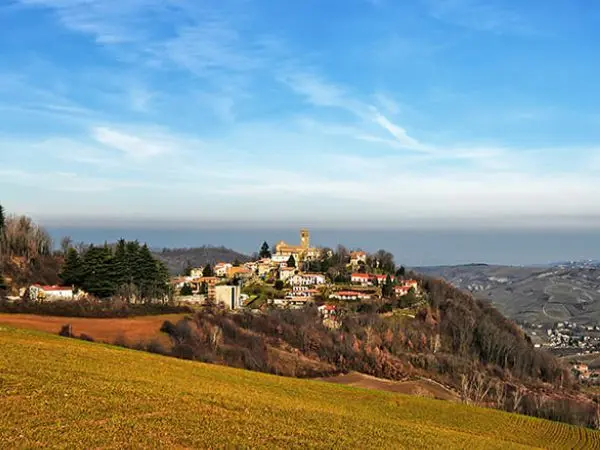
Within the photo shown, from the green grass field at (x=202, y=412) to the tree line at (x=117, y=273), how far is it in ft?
135

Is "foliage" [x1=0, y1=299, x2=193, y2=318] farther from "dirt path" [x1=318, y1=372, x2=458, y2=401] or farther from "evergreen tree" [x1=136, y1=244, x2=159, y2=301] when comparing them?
"dirt path" [x1=318, y1=372, x2=458, y2=401]

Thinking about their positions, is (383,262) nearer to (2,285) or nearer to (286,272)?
(286,272)

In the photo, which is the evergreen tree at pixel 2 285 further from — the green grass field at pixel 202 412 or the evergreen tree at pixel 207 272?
the evergreen tree at pixel 207 272

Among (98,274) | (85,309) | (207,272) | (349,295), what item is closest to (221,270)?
(207,272)

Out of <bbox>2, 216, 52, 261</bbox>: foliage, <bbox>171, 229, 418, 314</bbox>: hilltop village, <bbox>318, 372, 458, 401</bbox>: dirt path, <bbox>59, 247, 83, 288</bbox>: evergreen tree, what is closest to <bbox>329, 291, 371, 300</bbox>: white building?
<bbox>171, 229, 418, 314</bbox>: hilltop village

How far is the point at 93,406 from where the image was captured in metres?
15.7

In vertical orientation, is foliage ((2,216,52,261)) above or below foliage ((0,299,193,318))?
above

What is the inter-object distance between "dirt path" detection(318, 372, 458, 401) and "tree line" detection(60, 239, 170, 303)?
3196 cm

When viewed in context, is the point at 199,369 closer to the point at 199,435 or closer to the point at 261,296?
the point at 199,435

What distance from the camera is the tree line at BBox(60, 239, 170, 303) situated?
71.6m

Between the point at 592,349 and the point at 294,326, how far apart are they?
129448mm

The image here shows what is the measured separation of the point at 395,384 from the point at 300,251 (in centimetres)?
9154

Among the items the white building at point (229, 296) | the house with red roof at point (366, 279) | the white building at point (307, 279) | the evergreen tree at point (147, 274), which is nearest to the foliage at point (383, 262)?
the house with red roof at point (366, 279)

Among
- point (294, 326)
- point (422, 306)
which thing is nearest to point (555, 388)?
point (422, 306)
